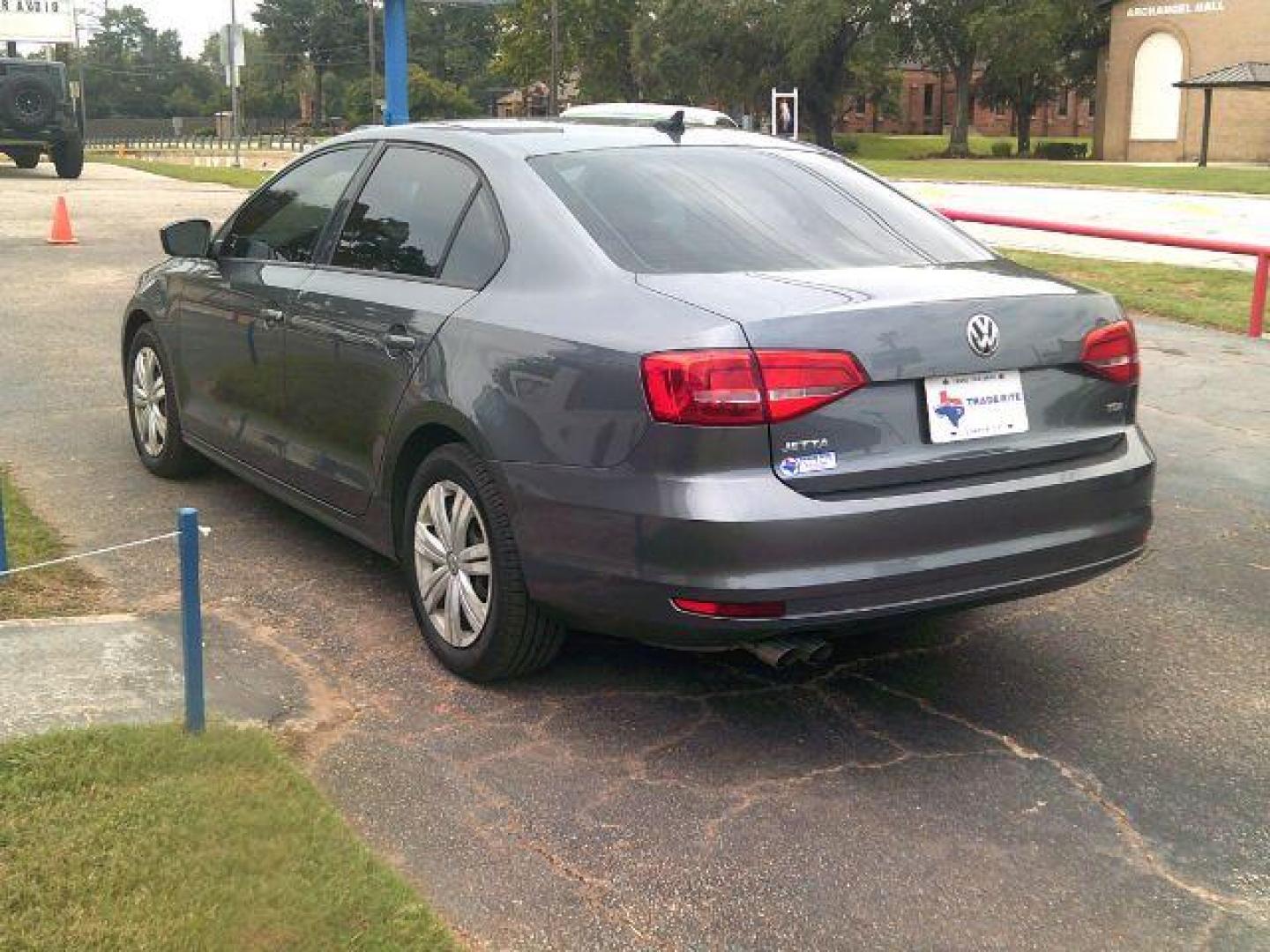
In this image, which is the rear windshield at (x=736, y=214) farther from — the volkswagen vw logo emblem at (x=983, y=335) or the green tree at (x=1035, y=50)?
the green tree at (x=1035, y=50)

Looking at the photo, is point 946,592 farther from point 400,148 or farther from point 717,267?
point 400,148

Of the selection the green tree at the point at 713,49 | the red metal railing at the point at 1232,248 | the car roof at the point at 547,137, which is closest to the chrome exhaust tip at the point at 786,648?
the car roof at the point at 547,137

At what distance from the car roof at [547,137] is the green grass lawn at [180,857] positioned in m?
2.04

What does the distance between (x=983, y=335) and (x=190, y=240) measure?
3.46 metres

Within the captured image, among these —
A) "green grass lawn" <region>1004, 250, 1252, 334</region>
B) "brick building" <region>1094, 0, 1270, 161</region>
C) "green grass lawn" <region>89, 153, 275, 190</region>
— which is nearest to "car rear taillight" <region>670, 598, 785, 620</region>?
"green grass lawn" <region>1004, 250, 1252, 334</region>

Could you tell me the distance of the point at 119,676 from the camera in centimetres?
404

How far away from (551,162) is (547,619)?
1410 millimetres

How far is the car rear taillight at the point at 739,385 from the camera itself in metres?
3.43

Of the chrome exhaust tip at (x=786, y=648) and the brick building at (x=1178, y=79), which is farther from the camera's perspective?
the brick building at (x=1178, y=79)

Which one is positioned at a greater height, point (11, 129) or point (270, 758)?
point (11, 129)

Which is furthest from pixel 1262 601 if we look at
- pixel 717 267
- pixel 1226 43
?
pixel 1226 43

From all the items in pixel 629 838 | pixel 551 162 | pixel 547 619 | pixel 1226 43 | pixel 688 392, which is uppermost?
pixel 1226 43

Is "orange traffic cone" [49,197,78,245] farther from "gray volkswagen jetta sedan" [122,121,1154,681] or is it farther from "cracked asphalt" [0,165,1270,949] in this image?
"gray volkswagen jetta sedan" [122,121,1154,681]

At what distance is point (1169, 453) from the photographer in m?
7.41
